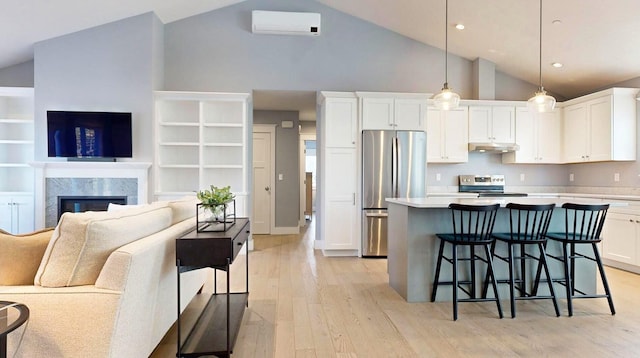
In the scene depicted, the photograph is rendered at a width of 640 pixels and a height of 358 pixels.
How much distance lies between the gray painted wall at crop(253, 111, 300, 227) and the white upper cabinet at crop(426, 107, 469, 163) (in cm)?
272

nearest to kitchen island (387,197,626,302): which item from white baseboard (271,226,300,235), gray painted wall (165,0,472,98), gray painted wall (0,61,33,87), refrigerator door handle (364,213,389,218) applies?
refrigerator door handle (364,213,389,218)

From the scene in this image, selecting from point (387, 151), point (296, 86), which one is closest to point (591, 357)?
point (387, 151)

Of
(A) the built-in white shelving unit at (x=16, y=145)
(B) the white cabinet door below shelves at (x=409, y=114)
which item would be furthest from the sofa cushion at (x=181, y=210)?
(A) the built-in white shelving unit at (x=16, y=145)

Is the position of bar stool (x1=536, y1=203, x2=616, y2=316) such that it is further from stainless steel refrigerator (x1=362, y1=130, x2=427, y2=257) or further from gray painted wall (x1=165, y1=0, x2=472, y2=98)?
gray painted wall (x1=165, y1=0, x2=472, y2=98)

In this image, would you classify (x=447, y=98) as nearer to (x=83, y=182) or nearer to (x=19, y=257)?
(x=19, y=257)

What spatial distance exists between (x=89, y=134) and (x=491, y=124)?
5.84 metres

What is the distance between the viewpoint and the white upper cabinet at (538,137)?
5.33 metres

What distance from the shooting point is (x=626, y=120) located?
14.8ft

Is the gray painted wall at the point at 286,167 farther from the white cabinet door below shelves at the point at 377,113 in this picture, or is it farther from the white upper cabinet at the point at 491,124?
the white upper cabinet at the point at 491,124

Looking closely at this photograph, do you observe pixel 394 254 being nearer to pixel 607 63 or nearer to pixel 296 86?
pixel 296 86

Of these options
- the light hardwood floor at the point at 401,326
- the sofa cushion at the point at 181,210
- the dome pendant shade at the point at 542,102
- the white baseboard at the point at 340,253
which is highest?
the dome pendant shade at the point at 542,102

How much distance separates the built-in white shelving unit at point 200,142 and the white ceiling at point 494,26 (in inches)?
50.9

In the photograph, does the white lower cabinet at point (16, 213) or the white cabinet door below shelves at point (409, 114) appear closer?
the white lower cabinet at point (16, 213)

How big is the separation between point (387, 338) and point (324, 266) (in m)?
1.99
